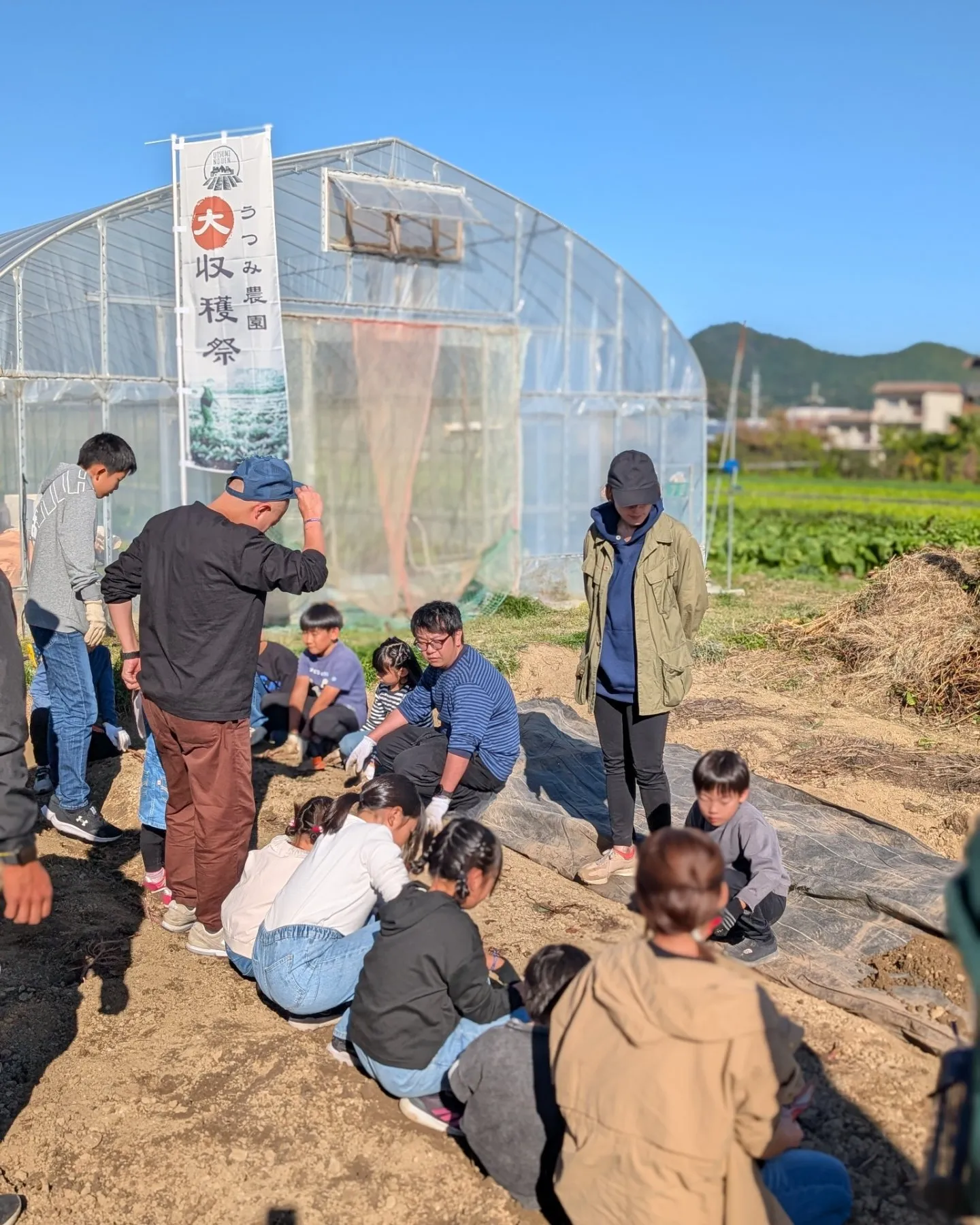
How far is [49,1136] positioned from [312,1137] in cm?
73

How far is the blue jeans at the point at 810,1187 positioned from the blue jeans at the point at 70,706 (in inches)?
158

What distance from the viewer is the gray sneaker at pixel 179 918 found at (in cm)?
452

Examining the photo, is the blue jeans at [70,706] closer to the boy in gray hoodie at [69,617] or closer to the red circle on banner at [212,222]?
the boy in gray hoodie at [69,617]

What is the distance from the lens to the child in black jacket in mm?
3115

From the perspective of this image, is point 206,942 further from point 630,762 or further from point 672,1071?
point 672,1071

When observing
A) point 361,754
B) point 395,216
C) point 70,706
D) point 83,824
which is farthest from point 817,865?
point 395,216

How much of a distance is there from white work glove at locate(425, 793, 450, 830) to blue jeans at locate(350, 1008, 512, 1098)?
167 centimetres

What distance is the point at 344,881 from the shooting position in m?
3.60

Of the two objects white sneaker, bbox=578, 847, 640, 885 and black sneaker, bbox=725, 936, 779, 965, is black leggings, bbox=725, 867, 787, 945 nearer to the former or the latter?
black sneaker, bbox=725, 936, 779, 965

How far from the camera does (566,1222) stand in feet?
9.31

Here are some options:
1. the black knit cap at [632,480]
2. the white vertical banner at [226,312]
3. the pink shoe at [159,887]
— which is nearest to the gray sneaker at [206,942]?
the pink shoe at [159,887]

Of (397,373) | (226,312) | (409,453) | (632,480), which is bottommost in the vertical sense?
(409,453)

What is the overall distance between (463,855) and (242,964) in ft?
4.12

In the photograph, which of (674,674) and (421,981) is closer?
(421,981)
